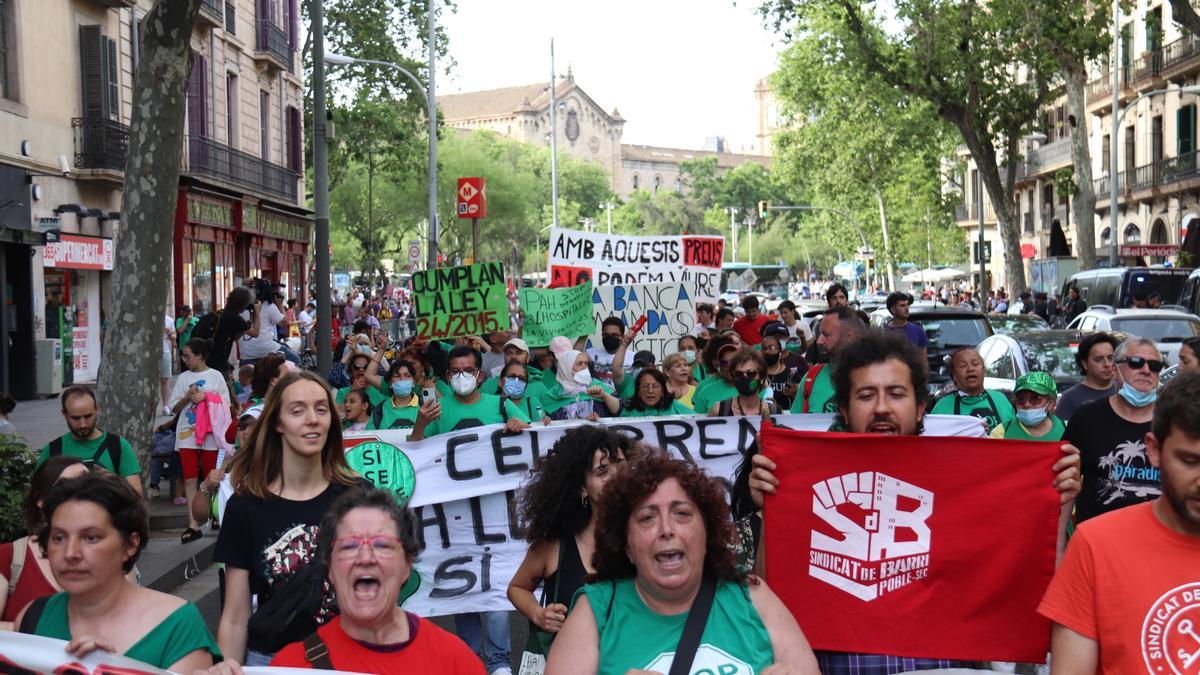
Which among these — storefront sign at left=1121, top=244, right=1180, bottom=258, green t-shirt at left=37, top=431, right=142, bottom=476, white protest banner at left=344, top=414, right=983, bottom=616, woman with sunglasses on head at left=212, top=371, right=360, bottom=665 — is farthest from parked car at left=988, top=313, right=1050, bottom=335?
storefront sign at left=1121, top=244, right=1180, bottom=258

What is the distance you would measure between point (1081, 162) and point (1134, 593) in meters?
36.6

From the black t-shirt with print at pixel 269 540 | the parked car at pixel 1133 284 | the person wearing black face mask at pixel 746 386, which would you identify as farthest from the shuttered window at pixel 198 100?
the black t-shirt with print at pixel 269 540

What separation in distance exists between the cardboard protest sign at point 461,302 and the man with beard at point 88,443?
20.4ft

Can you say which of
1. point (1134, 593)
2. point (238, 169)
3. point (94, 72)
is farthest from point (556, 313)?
point (238, 169)

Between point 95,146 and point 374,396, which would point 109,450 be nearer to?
point 374,396

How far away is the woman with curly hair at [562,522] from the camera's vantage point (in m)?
5.23

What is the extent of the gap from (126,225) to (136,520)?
730 centimetres

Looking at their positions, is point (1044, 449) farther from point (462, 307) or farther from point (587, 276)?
point (587, 276)

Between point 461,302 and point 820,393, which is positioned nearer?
point 820,393

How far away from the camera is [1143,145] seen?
51.0 m

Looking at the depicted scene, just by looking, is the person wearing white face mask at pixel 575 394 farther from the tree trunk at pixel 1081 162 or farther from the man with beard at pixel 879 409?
the tree trunk at pixel 1081 162

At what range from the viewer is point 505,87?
526ft

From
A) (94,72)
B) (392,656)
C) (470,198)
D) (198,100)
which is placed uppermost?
(198,100)

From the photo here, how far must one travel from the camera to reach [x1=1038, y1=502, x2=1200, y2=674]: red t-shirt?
3.47 metres
